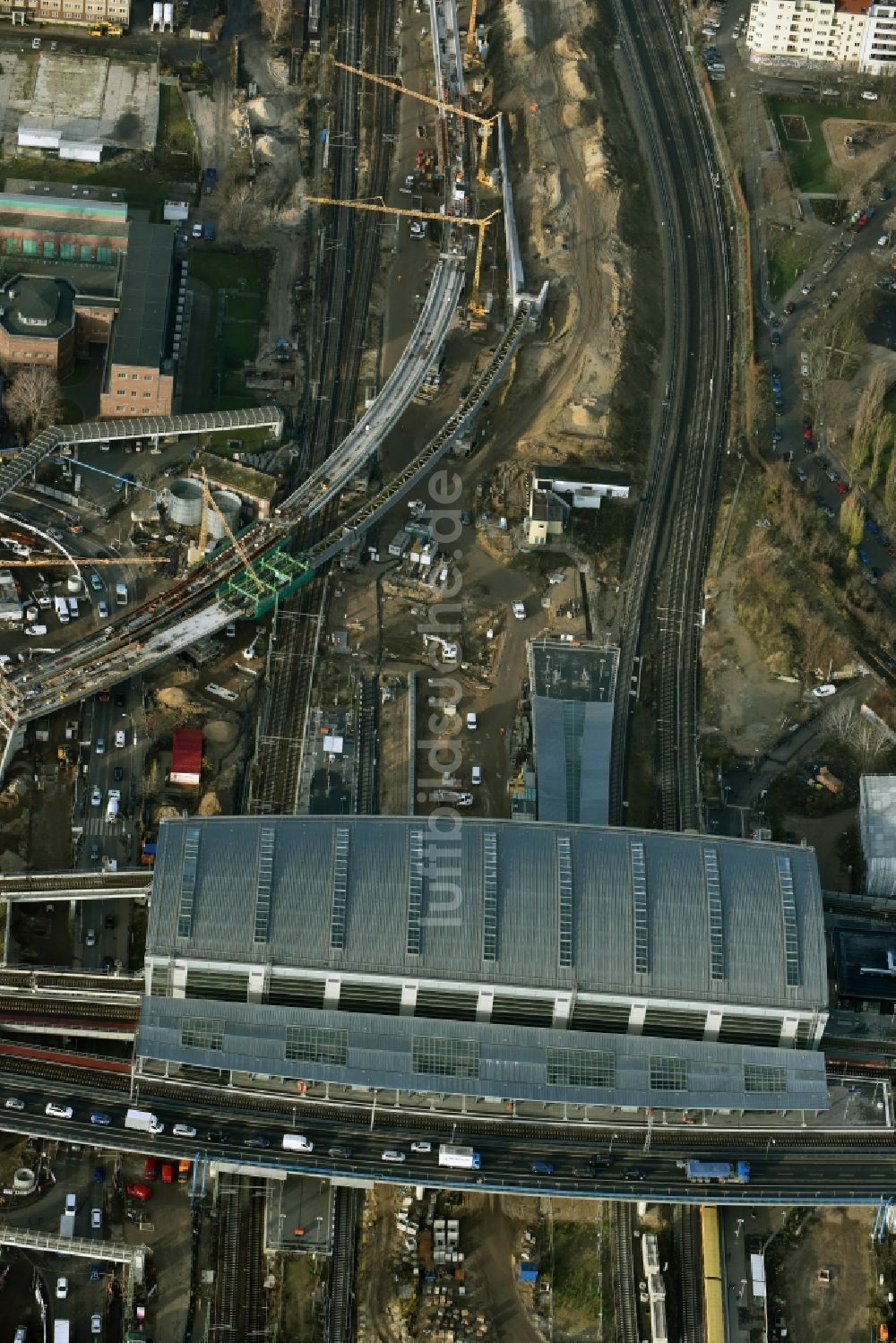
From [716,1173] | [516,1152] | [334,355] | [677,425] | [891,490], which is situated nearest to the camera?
[716,1173]

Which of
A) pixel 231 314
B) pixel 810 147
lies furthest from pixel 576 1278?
pixel 810 147

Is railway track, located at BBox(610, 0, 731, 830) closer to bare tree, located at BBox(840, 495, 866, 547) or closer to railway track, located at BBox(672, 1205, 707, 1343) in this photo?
bare tree, located at BBox(840, 495, 866, 547)

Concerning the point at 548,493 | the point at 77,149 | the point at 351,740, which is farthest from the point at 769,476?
the point at 77,149

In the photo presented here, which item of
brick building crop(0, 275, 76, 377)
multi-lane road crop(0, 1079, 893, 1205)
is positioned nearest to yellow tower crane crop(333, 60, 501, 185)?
brick building crop(0, 275, 76, 377)

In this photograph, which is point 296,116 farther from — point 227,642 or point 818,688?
point 818,688

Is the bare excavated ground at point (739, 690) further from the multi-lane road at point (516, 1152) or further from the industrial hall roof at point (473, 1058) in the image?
the multi-lane road at point (516, 1152)

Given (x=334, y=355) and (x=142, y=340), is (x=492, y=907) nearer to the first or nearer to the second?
(x=142, y=340)

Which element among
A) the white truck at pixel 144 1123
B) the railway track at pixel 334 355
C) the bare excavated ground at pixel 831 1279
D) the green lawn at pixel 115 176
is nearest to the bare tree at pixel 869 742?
the bare excavated ground at pixel 831 1279
